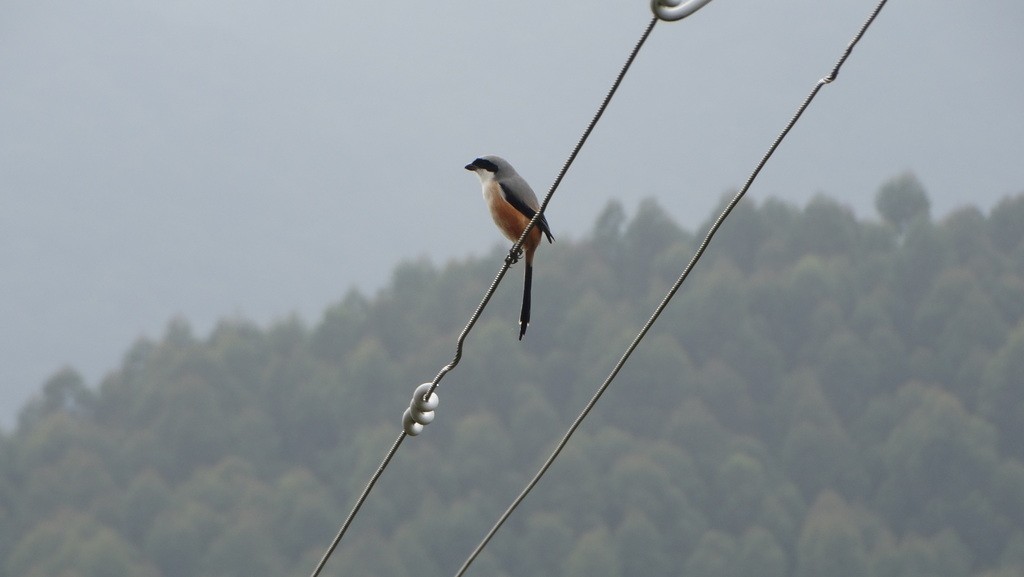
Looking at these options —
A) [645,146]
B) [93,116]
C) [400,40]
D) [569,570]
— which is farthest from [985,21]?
[569,570]

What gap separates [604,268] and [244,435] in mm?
18974

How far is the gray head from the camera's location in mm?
5391

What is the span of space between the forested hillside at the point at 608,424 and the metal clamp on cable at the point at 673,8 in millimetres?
44991

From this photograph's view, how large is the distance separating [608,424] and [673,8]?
174 ft

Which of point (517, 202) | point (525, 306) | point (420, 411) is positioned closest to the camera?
point (420, 411)

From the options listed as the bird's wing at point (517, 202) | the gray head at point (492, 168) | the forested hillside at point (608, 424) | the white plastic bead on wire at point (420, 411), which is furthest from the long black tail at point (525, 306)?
the forested hillside at point (608, 424)

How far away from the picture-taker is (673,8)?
9.46 ft

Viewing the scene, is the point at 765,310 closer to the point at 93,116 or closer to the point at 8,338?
the point at 8,338

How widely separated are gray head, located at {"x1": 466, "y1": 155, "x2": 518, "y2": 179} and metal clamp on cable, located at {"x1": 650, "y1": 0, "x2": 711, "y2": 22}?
2.49m

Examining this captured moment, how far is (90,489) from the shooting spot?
5366 cm

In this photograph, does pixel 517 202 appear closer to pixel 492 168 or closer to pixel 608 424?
pixel 492 168

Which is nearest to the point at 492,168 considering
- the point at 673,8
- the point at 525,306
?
the point at 525,306

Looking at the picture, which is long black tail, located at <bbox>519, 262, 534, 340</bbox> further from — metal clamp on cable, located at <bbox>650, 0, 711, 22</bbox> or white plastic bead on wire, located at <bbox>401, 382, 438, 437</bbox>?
metal clamp on cable, located at <bbox>650, 0, 711, 22</bbox>

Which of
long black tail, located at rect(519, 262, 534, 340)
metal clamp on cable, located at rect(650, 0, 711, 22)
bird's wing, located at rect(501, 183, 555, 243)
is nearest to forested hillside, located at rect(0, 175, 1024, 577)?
bird's wing, located at rect(501, 183, 555, 243)
